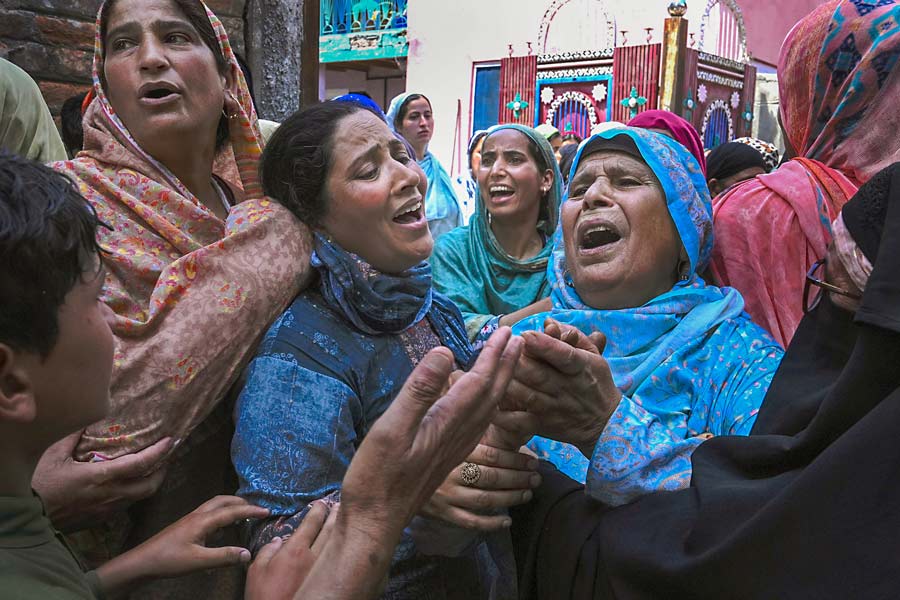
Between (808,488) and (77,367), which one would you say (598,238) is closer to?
(808,488)

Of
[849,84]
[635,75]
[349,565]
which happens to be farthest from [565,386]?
[635,75]

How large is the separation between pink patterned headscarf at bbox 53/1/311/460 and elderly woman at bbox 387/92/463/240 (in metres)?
4.18

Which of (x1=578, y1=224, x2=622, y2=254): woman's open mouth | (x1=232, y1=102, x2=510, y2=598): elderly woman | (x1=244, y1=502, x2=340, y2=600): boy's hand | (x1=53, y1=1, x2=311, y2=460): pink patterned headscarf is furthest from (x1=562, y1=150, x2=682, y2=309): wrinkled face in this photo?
(x1=244, y1=502, x2=340, y2=600): boy's hand

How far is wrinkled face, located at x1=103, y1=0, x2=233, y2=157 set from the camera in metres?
2.04

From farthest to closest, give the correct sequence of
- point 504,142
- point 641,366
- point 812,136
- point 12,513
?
point 504,142 → point 812,136 → point 641,366 → point 12,513

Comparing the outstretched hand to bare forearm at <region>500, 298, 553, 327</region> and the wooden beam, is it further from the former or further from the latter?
the wooden beam

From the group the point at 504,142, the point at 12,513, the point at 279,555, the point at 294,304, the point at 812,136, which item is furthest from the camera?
the point at 504,142

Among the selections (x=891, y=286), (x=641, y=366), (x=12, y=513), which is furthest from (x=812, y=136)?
(x=12, y=513)

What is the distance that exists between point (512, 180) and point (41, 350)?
3.29m

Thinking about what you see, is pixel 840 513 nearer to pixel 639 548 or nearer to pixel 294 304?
pixel 639 548

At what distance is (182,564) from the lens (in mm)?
1524

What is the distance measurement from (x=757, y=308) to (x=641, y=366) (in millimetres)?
467

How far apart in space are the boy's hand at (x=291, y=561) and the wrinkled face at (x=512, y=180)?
9.69 feet

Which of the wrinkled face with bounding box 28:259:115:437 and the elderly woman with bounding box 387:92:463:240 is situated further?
the elderly woman with bounding box 387:92:463:240
